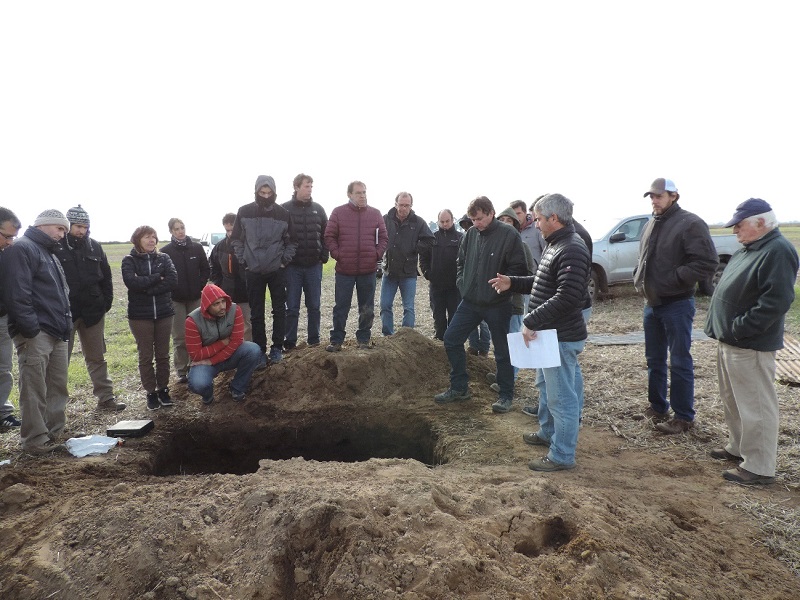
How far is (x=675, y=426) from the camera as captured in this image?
467 cm

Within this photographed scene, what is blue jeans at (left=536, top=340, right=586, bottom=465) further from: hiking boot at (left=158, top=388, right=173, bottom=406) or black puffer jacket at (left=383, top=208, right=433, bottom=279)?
hiking boot at (left=158, top=388, right=173, bottom=406)

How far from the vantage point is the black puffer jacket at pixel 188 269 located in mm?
6328

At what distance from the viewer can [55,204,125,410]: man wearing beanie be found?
17.3 feet

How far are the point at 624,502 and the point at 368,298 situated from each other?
3847 mm

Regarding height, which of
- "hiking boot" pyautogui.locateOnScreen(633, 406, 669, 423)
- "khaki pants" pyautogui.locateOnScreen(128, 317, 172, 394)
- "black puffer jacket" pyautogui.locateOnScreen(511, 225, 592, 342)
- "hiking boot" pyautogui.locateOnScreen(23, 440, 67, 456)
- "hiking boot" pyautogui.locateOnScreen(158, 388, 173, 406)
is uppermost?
"black puffer jacket" pyautogui.locateOnScreen(511, 225, 592, 342)

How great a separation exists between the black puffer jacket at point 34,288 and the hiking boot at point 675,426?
554 centimetres

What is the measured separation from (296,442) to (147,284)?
7.66ft

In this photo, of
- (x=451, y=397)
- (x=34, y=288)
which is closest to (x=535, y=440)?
(x=451, y=397)

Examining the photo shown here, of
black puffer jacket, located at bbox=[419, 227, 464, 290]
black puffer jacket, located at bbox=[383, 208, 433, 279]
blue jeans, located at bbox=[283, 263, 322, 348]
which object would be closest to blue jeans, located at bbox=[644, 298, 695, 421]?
black puffer jacket, located at bbox=[419, 227, 464, 290]

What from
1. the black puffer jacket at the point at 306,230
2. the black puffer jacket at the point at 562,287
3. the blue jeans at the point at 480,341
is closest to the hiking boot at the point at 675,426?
the black puffer jacket at the point at 562,287

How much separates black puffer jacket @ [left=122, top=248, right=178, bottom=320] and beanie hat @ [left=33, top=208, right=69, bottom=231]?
0.79m

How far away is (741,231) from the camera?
3.75m

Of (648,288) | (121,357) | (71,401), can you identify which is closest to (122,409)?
(71,401)

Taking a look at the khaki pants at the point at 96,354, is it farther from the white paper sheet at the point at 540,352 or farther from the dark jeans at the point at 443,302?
the white paper sheet at the point at 540,352
